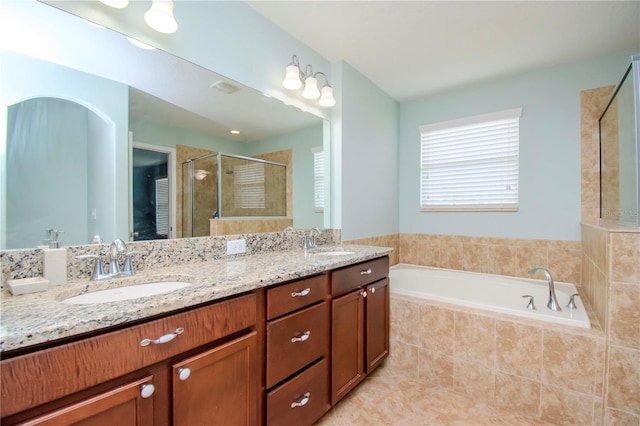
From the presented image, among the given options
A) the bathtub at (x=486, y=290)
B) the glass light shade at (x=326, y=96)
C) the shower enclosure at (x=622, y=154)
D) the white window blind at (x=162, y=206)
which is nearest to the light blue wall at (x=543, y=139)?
the shower enclosure at (x=622, y=154)

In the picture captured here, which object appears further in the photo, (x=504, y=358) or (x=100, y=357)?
(x=504, y=358)

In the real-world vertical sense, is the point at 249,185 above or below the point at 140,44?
below

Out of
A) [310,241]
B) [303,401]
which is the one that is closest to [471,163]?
[310,241]

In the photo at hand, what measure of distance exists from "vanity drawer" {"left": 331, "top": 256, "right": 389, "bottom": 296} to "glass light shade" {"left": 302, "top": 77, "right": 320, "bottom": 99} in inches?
52.7

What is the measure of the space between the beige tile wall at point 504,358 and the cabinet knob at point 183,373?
1.67m

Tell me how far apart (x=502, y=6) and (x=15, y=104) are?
2.57 m

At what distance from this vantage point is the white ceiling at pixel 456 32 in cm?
184

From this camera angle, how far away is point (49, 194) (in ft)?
3.68

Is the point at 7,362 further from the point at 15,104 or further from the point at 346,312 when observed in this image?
the point at 346,312

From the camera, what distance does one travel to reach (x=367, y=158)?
281 centimetres

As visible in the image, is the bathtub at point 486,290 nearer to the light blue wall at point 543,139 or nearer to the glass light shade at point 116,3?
the light blue wall at point 543,139

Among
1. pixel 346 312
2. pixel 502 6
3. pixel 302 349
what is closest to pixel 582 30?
pixel 502 6

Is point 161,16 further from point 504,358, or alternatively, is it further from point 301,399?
point 504,358

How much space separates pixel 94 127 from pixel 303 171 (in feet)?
4.64
